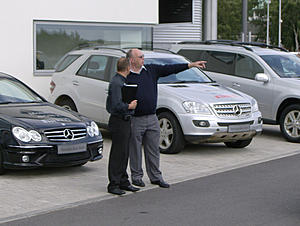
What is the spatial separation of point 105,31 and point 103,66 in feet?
16.6

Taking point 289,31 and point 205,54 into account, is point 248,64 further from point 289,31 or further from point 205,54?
point 289,31

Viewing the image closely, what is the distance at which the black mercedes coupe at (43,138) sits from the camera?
8781mm

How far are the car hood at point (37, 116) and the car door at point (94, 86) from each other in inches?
89.4

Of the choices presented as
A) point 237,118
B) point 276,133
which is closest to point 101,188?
point 237,118

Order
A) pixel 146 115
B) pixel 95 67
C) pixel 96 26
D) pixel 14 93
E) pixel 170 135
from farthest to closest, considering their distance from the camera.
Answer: pixel 96 26, pixel 95 67, pixel 170 135, pixel 14 93, pixel 146 115

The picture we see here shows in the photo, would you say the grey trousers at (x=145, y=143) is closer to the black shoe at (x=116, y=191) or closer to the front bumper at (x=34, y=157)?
the black shoe at (x=116, y=191)

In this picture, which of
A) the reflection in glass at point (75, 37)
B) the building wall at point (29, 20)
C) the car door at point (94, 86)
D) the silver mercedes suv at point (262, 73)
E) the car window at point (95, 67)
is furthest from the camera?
the reflection in glass at point (75, 37)

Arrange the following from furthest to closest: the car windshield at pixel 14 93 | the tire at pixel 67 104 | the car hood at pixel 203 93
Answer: the tire at pixel 67 104
the car hood at pixel 203 93
the car windshield at pixel 14 93

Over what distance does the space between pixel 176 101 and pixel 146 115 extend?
2.94 meters

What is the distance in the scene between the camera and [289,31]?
3671 inches

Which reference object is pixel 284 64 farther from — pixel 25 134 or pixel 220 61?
pixel 25 134

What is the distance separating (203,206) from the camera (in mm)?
7449

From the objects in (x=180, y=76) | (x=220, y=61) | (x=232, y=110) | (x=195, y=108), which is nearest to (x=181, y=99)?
(x=195, y=108)

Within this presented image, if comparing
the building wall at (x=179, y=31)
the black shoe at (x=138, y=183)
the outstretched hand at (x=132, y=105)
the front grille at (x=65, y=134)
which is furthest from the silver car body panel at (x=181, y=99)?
the building wall at (x=179, y=31)
